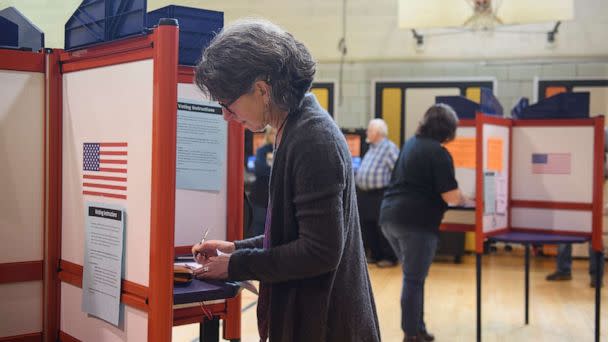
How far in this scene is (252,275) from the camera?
4.48 feet

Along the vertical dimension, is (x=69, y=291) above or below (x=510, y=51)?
below

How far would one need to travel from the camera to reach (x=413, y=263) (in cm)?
352

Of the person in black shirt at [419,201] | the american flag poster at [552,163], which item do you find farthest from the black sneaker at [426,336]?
the american flag poster at [552,163]

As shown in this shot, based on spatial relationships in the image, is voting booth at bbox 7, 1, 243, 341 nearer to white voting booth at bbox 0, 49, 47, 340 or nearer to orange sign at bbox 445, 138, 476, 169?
white voting booth at bbox 0, 49, 47, 340

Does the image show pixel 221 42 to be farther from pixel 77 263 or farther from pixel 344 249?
pixel 77 263

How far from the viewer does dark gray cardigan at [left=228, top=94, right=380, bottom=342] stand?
1.29 metres

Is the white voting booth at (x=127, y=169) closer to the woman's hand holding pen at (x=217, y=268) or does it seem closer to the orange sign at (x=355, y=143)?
the woman's hand holding pen at (x=217, y=268)

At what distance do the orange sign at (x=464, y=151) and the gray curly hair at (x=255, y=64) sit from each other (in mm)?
3549

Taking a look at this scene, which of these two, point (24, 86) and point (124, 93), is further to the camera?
point (24, 86)

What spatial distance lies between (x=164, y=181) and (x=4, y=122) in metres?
0.61

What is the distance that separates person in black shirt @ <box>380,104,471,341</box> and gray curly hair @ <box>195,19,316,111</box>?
2.18 meters

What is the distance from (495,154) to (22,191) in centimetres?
282

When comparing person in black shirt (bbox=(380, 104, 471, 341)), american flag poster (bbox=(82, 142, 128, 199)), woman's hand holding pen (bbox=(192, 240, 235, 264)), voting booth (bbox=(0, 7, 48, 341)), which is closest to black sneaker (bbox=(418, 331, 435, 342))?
person in black shirt (bbox=(380, 104, 471, 341))

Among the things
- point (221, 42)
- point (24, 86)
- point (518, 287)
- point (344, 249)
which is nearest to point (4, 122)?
point (24, 86)
